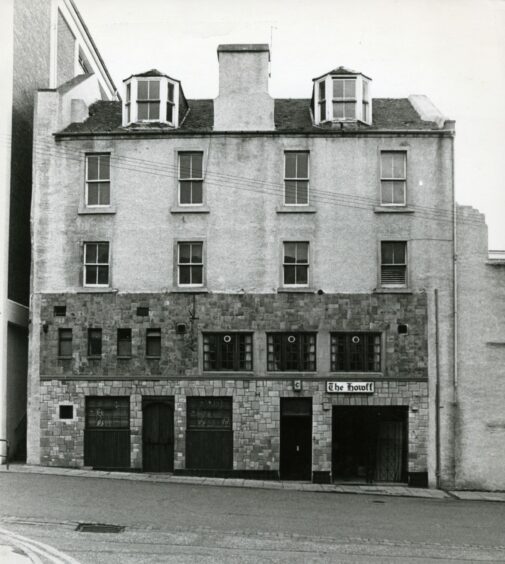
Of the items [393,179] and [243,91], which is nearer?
[393,179]

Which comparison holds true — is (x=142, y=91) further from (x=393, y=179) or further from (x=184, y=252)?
(x=393, y=179)

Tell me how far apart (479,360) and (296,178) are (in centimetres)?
895

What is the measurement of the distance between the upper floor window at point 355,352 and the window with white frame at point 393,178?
4.82m

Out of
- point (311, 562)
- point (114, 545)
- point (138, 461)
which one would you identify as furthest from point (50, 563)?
point (138, 461)

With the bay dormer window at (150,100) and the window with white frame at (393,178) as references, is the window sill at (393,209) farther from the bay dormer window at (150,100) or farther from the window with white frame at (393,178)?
the bay dormer window at (150,100)

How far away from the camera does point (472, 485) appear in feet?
89.7

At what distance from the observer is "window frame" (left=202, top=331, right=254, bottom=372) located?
92.3 feet

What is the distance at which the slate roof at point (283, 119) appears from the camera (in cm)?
2922

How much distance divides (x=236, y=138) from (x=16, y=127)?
8.02 meters

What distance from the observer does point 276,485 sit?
2617cm

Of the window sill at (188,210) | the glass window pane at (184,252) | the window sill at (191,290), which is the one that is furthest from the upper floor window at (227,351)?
the window sill at (188,210)

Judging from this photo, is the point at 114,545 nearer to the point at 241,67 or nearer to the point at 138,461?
the point at 138,461

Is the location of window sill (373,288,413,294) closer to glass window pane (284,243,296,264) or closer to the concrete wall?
the concrete wall

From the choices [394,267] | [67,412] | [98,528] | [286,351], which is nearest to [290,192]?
[394,267]
